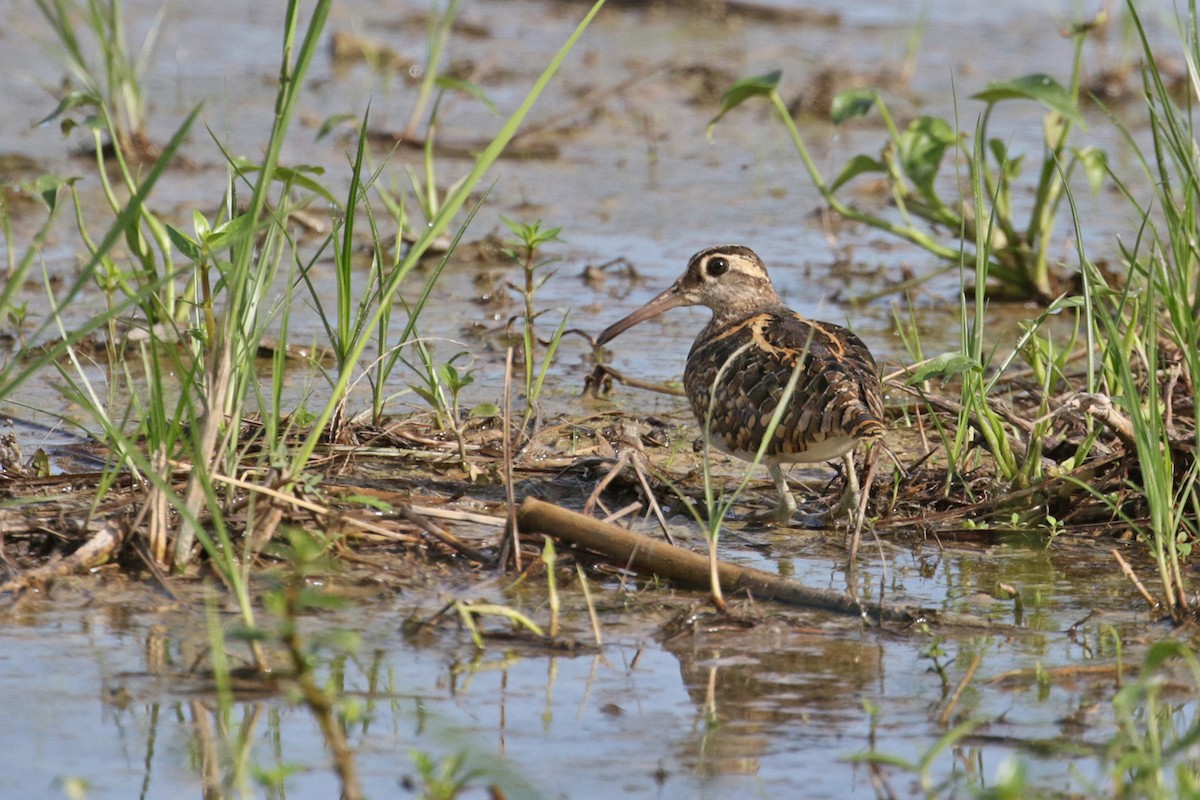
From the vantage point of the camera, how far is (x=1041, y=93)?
616 centimetres

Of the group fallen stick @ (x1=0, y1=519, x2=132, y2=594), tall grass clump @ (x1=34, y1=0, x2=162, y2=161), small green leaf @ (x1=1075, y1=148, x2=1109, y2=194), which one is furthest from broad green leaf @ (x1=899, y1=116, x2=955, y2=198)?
fallen stick @ (x1=0, y1=519, x2=132, y2=594)

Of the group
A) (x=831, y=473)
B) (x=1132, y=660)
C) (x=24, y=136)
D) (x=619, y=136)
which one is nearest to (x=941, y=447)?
(x=831, y=473)

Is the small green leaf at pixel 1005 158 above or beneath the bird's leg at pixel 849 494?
above

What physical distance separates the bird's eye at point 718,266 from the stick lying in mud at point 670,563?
2.06m

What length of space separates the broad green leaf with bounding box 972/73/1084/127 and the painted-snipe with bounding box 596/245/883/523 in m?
1.31

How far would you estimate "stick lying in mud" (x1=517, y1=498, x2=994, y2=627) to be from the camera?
13.5 ft

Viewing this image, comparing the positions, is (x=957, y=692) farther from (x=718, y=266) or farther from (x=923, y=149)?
(x=923, y=149)

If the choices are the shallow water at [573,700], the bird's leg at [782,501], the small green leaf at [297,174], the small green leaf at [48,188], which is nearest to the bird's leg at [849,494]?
the bird's leg at [782,501]

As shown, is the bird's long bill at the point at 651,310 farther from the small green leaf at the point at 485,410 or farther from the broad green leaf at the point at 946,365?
the broad green leaf at the point at 946,365

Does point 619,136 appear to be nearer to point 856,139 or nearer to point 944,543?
point 856,139

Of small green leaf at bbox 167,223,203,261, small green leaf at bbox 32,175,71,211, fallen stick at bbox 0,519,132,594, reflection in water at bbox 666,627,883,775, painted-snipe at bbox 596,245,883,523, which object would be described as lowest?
reflection in water at bbox 666,627,883,775

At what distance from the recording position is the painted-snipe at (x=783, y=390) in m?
4.72

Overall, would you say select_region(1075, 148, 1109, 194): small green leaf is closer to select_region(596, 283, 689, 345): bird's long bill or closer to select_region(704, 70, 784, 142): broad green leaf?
select_region(704, 70, 784, 142): broad green leaf

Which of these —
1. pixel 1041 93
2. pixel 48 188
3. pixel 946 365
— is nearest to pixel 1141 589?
pixel 946 365
